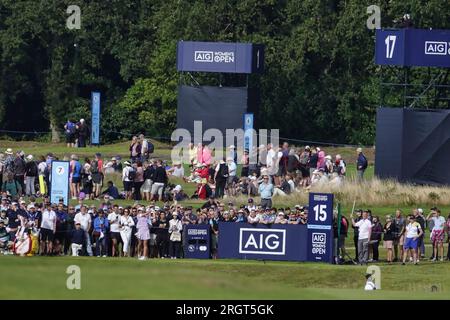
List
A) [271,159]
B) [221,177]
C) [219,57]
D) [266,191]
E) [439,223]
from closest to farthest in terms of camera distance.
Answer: [439,223] < [266,191] < [221,177] < [271,159] < [219,57]

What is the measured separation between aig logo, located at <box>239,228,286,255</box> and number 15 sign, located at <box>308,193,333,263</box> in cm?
71

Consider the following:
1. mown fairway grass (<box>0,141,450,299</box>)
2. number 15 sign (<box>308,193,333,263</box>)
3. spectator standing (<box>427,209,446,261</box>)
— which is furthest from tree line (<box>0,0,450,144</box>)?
number 15 sign (<box>308,193,333,263</box>)

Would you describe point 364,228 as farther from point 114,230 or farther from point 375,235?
point 114,230

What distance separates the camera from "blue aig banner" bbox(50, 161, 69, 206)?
39.4 metres

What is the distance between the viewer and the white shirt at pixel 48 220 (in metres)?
36.7

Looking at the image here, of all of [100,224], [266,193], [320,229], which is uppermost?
[266,193]

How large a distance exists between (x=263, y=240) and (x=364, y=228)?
8.04 feet

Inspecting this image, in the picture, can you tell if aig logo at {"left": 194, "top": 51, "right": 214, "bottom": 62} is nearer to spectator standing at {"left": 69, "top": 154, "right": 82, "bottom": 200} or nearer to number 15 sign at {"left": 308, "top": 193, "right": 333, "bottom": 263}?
spectator standing at {"left": 69, "top": 154, "right": 82, "bottom": 200}

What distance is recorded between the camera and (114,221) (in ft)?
122

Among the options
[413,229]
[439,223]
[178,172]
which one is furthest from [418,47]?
[413,229]

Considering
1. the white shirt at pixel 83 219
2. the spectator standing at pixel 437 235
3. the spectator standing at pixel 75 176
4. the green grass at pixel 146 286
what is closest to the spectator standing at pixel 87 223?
the white shirt at pixel 83 219

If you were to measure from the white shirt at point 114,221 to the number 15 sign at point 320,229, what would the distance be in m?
4.65

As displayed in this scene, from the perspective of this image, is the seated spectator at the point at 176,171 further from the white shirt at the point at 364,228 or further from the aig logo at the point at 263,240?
the white shirt at the point at 364,228
